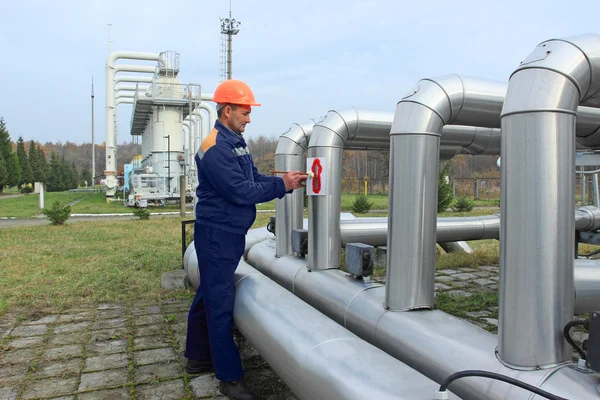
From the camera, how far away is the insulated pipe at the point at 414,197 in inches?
105

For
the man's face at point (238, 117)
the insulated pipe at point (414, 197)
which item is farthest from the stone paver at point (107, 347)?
the insulated pipe at point (414, 197)

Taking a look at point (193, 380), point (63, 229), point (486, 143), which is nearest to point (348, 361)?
point (193, 380)

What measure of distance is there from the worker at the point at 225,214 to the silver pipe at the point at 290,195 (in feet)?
3.89

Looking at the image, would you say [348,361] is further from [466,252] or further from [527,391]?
[466,252]

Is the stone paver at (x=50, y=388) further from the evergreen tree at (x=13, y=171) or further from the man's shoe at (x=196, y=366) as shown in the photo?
the evergreen tree at (x=13, y=171)

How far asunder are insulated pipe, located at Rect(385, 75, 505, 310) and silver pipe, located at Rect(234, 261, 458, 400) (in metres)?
0.48

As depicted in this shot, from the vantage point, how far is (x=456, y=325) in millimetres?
2375

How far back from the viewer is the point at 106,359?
3598mm

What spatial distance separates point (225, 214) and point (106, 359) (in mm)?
1565

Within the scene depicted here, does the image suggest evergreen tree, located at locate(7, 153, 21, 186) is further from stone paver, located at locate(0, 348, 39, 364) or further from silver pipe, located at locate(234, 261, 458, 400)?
silver pipe, located at locate(234, 261, 458, 400)

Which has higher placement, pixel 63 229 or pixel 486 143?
pixel 486 143

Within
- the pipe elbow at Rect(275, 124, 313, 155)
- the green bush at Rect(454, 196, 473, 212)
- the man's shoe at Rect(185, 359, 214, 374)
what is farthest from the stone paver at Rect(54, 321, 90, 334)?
the green bush at Rect(454, 196, 473, 212)

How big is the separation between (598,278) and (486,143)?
215cm

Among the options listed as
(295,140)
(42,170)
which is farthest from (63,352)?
(42,170)
